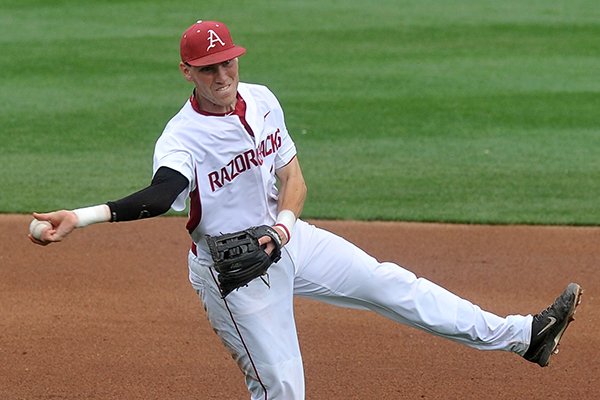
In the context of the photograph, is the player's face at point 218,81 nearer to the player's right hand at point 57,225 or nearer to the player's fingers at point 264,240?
the player's fingers at point 264,240

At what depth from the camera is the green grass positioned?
948cm

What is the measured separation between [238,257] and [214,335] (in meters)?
2.24

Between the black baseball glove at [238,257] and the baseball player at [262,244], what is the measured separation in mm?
81

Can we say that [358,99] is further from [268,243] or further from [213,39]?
[268,243]

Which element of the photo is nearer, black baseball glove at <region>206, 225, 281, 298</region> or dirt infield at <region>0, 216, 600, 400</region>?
black baseball glove at <region>206, 225, 281, 298</region>

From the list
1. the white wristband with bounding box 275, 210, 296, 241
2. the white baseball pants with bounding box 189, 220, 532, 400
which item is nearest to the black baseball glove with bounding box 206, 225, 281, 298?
the white wristband with bounding box 275, 210, 296, 241

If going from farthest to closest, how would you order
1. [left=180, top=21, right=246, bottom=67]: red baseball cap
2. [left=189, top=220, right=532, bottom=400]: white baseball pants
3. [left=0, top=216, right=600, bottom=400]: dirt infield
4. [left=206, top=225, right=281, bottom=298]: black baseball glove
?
[left=0, top=216, right=600, bottom=400]: dirt infield < [left=189, top=220, right=532, bottom=400]: white baseball pants < [left=180, top=21, right=246, bottom=67]: red baseball cap < [left=206, top=225, right=281, bottom=298]: black baseball glove

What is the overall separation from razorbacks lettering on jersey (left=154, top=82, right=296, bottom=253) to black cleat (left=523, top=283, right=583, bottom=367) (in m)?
1.30

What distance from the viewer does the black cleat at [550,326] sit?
195 inches

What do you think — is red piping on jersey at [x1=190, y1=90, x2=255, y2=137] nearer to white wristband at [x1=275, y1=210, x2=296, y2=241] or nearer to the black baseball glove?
white wristband at [x1=275, y1=210, x2=296, y2=241]

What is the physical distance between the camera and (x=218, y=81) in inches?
178

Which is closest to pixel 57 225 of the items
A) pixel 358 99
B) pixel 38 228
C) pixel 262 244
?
pixel 38 228

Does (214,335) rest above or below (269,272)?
below

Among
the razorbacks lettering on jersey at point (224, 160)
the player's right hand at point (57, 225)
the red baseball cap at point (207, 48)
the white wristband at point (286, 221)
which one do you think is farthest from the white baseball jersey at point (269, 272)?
the player's right hand at point (57, 225)
